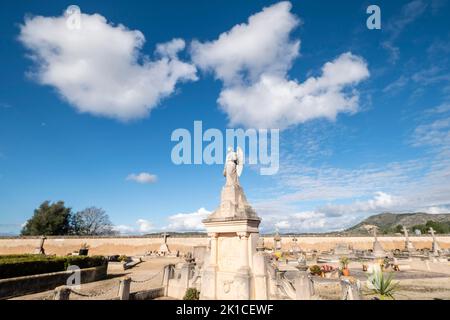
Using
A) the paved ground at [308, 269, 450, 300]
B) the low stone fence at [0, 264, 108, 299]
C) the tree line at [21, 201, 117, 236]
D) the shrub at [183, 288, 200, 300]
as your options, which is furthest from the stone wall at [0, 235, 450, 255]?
the shrub at [183, 288, 200, 300]

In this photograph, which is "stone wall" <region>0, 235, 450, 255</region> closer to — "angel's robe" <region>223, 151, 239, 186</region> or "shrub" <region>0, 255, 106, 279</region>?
"shrub" <region>0, 255, 106, 279</region>

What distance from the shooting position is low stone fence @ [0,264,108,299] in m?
12.0

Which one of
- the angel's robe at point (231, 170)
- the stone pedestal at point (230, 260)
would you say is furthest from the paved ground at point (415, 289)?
the angel's robe at point (231, 170)

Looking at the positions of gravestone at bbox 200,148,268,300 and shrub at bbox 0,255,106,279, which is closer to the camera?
gravestone at bbox 200,148,268,300

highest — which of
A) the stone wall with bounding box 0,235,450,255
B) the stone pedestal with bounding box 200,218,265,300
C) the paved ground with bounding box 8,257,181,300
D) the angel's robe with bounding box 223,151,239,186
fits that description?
the angel's robe with bounding box 223,151,239,186

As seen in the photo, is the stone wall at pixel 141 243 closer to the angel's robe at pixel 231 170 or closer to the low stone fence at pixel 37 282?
the low stone fence at pixel 37 282

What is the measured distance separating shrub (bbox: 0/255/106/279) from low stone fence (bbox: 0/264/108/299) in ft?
1.79

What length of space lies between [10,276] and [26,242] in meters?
46.7

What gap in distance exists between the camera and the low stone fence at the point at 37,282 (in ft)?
39.4

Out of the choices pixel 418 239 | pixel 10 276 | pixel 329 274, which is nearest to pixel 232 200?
pixel 10 276

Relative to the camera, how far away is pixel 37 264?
14.7 metres

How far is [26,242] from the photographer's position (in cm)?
4953

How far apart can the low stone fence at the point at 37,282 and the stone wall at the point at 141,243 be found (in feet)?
101
